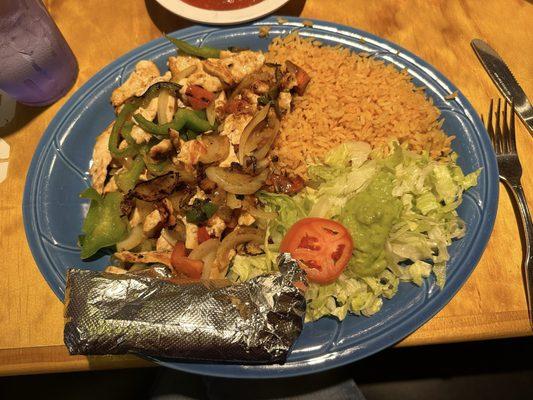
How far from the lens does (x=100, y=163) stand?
1674 mm

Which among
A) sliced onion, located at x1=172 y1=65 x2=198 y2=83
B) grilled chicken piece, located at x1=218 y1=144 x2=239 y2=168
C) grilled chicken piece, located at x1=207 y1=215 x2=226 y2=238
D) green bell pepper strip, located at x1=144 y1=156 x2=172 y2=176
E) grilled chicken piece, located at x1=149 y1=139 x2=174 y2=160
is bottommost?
grilled chicken piece, located at x1=207 y1=215 x2=226 y2=238

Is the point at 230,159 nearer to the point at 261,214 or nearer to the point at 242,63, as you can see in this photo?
the point at 261,214

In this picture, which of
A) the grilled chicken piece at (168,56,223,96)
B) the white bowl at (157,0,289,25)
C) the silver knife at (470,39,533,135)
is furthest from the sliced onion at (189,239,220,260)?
the silver knife at (470,39,533,135)

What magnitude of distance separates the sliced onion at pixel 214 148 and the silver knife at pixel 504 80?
1.25m

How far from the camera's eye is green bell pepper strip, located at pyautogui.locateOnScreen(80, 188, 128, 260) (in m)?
1.56

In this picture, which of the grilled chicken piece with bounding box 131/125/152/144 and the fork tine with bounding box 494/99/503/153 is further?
the fork tine with bounding box 494/99/503/153

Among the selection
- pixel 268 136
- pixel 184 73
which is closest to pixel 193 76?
pixel 184 73

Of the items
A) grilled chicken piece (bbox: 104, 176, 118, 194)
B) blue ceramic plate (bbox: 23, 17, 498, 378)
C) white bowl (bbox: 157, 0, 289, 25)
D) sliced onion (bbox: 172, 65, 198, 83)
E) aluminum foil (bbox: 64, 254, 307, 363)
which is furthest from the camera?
white bowl (bbox: 157, 0, 289, 25)

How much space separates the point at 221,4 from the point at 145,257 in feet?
3.94

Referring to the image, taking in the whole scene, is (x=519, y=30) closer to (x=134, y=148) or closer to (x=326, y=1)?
(x=326, y=1)

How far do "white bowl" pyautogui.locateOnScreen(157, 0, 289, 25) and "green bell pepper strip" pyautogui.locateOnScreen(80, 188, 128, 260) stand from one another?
0.89 meters

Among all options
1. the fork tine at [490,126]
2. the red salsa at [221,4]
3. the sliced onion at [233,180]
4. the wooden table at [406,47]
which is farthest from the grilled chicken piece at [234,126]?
the fork tine at [490,126]

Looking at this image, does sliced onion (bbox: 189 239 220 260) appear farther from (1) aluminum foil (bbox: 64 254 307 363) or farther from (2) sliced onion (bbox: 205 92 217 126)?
(2) sliced onion (bbox: 205 92 217 126)

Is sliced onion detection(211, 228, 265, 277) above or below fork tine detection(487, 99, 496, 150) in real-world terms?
below
